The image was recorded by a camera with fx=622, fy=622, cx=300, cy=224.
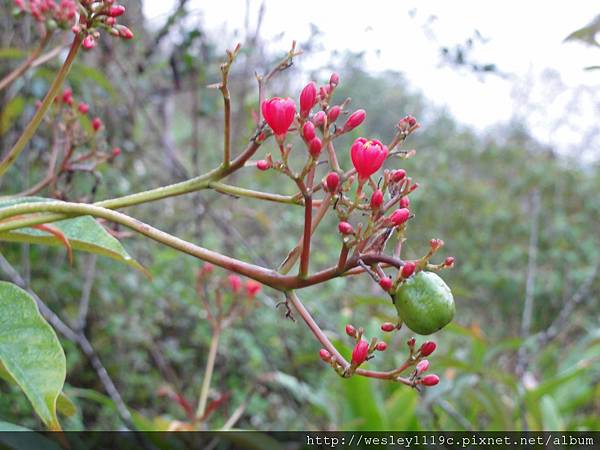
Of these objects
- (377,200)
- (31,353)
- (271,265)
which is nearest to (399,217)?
(377,200)

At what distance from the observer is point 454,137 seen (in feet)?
20.4

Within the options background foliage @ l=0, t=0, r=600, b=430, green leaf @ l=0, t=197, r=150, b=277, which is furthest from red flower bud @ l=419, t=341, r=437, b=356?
background foliage @ l=0, t=0, r=600, b=430

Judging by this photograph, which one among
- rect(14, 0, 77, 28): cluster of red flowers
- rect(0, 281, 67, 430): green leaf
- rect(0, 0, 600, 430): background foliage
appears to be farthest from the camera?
rect(0, 0, 600, 430): background foliage

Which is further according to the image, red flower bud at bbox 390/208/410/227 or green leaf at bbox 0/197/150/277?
green leaf at bbox 0/197/150/277

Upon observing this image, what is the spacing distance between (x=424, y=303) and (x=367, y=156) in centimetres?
15

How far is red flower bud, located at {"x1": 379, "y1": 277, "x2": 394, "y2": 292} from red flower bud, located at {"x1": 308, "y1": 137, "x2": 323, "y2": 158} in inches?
5.3

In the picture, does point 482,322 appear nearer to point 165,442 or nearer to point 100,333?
point 100,333

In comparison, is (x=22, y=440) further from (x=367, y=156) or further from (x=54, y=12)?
(x=54, y=12)

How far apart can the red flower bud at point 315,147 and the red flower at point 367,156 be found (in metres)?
0.04

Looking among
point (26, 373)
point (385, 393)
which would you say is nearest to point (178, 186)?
point (26, 373)

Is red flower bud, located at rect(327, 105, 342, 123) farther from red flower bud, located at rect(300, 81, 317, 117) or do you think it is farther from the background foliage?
the background foliage

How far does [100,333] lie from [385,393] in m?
1.26

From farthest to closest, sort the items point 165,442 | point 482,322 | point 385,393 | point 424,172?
point 424,172, point 482,322, point 385,393, point 165,442

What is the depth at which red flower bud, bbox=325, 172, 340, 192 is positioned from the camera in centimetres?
58
